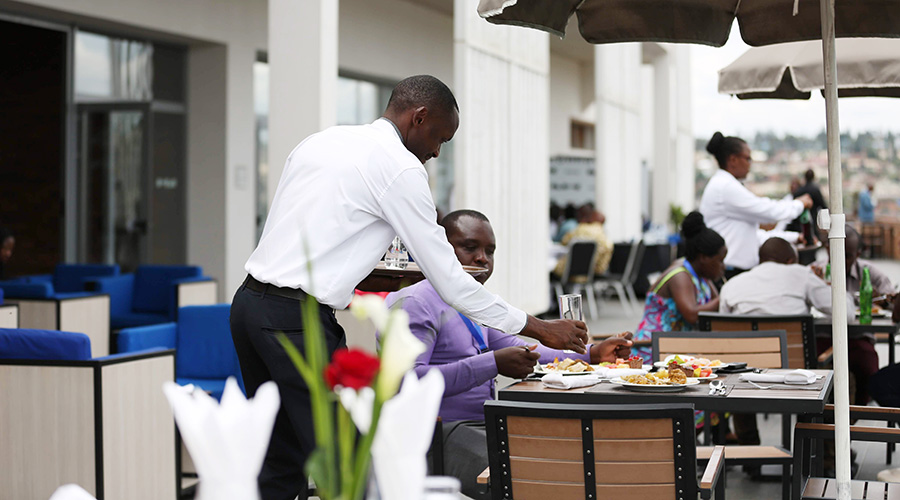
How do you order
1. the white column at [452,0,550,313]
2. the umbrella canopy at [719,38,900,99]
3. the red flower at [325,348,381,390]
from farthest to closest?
the white column at [452,0,550,313] < the umbrella canopy at [719,38,900,99] < the red flower at [325,348,381,390]

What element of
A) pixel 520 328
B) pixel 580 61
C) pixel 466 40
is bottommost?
pixel 520 328

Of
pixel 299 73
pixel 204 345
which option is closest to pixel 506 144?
pixel 299 73

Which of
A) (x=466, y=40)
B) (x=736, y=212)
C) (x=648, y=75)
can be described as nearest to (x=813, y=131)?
(x=648, y=75)

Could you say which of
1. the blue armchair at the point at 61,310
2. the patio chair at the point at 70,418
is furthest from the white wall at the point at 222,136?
the patio chair at the point at 70,418

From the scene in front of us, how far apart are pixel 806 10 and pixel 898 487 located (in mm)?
1738

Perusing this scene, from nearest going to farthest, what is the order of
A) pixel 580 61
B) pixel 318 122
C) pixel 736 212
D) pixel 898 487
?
pixel 898 487 → pixel 736 212 → pixel 318 122 → pixel 580 61

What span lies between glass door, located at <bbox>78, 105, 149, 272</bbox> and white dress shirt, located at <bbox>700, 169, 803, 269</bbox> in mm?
6527

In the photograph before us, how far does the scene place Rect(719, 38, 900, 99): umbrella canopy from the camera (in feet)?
15.5

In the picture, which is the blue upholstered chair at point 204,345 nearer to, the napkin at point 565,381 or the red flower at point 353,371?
the napkin at point 565,381

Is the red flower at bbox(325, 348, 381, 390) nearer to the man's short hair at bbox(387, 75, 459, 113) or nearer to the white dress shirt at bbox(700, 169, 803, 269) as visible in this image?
the man's short hair at bbox(387, 75, 459, 113)

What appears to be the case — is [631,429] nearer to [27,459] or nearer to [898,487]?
[898,487]

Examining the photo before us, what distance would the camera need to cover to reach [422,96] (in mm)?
2682

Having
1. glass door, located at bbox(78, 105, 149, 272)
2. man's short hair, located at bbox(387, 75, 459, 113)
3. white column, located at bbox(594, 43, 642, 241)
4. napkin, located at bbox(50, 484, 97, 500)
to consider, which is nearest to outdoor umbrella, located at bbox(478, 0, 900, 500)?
man's short hair, located at bbox(387, 75, 459, 113)

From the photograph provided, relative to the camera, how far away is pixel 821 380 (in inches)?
131
